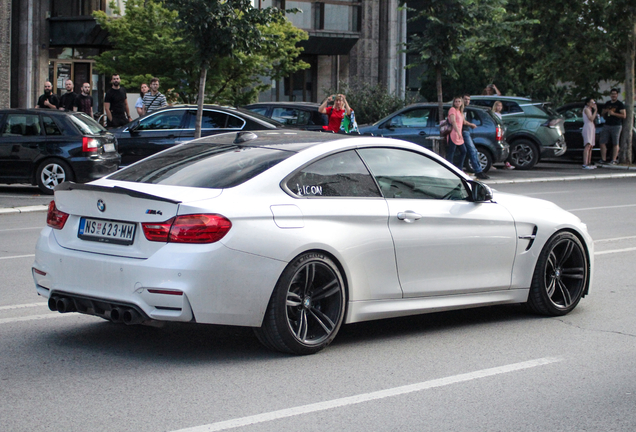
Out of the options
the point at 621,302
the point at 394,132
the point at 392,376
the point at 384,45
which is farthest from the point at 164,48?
the point at 392,376

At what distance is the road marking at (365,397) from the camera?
4.59 m

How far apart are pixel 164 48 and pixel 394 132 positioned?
789 centimetres

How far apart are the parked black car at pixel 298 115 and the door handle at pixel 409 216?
14689 millimetres

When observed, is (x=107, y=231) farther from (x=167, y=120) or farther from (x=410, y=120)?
(x=410, y=120)

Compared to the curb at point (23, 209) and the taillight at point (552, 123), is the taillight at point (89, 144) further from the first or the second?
the taillight at point (552, 123)

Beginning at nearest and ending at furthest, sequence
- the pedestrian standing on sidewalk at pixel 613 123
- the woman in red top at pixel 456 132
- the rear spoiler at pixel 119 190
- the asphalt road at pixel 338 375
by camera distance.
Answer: the asphalt road at pixel 338 375 → the rear spoiler at pixel 119 190 → the woman in red top at pixel 456 132 → the pedestrian standing on sidewalk at pixel 613 123

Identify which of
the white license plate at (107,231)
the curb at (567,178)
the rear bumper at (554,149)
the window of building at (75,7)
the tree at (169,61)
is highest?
the window of building at (75,7)

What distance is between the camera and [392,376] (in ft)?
18.3

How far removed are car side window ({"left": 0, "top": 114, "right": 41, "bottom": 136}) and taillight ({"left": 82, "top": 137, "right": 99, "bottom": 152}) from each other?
93cm

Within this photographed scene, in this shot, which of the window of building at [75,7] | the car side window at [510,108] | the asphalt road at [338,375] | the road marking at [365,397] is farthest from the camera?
the window of building at [75,7]

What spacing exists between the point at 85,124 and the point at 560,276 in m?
11.7

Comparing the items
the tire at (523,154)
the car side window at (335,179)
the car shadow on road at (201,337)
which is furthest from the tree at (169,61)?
the car side window at (335,179)

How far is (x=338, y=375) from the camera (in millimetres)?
5574

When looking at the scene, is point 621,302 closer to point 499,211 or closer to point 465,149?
point 499,211
